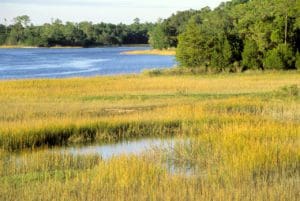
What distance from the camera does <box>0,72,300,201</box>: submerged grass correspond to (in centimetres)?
1130

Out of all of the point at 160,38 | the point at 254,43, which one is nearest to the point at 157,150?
the point at 254,43

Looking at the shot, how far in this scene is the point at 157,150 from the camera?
1584 cm

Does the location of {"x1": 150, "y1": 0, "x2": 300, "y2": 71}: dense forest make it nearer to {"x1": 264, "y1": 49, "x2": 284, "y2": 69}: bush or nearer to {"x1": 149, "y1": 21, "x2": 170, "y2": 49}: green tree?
{"x1": 264, "y1": 49, "x2": 284, "y2": 69}: bush

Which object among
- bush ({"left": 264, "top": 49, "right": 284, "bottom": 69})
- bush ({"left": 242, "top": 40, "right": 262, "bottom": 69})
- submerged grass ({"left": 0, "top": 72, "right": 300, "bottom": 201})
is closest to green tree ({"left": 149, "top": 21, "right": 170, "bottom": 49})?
bush ({"left": 242, "top": 40, "right": 262, "bottom": 69})

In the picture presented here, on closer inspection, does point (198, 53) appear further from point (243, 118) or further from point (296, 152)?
point (296, 152)

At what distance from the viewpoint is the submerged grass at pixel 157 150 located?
11305 mm

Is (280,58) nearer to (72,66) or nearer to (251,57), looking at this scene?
(251,57)

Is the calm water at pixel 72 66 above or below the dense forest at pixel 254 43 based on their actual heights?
below

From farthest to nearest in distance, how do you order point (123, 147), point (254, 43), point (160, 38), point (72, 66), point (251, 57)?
1. point (160, 38)
2. point (72, 66)
3. point (254, 43)
4. point (251, 57)
5. point (123, 147)

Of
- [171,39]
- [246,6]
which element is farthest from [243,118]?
[171,39]

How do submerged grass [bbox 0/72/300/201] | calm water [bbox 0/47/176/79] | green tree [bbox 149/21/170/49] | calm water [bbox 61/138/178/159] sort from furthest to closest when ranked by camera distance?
green tree [bbox 149/21/170/49]
calm water [bbox 0/47/176/79]
calm water [bbox 61/138/178/159]
submerged grass [bbox 0/72/300/201]

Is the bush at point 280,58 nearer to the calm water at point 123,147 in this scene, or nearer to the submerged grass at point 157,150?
the submerged grass at point 157,150

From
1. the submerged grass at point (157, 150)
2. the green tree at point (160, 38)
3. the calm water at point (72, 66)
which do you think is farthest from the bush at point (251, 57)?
the green tree at point (160, 38)

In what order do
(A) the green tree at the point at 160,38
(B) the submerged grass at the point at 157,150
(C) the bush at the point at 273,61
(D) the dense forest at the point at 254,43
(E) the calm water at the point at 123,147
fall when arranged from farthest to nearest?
1. (A) the green tree at the point at 160,38
2. (D) the dense forest at the point at 254,43
3. (C) the bush at the point at 273,61
4. (E) the calm water at the point at 123,147
5. (B) the submerged grass at the point at 157,150
